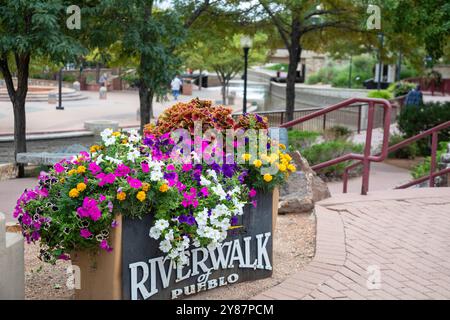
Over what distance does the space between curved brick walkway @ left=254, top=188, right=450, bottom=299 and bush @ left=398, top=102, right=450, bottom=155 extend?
9.81 meters

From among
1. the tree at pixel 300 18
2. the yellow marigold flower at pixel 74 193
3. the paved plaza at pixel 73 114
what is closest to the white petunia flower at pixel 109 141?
the yellow marigold flower at pixel 74 193

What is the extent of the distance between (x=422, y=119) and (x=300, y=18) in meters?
4.17

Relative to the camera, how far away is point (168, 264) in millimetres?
4281

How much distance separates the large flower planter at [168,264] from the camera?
403 cm

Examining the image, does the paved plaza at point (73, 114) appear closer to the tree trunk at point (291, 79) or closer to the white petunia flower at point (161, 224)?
the tree trunk at point (291, 79)

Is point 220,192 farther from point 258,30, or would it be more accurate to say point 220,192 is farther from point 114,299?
point 258,30

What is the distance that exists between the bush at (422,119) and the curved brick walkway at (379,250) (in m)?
9.81

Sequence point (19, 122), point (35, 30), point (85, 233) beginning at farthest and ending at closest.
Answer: point (19, 122), point (35, 30), point (85, 233)

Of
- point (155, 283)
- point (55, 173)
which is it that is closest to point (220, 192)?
point (155, 283)

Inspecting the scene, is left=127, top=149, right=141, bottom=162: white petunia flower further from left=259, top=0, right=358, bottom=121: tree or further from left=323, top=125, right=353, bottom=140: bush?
left=323, top=125, right=353, bottom=140: bush

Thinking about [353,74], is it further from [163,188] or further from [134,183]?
[134,183]

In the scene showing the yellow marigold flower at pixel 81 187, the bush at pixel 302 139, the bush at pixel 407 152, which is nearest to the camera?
the yellow marigold flower at pixel 81 187

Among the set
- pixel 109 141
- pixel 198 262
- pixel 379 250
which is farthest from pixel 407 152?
pixel 109 141
